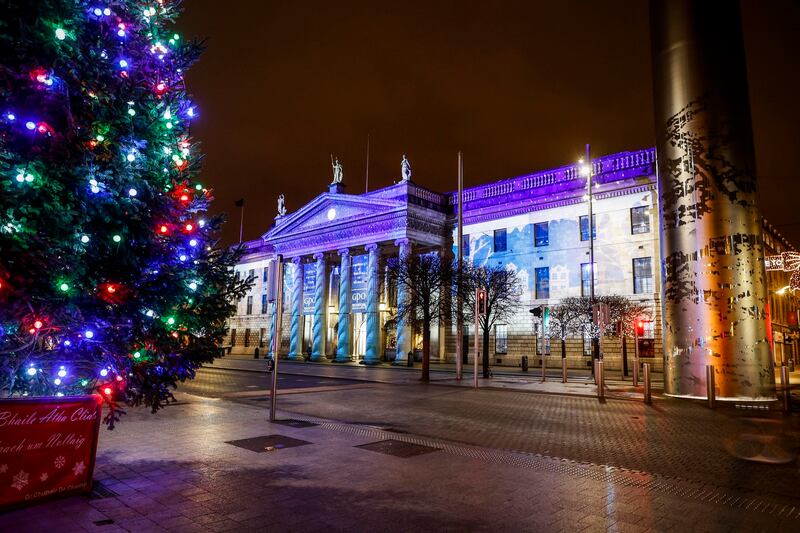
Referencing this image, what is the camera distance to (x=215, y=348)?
7.26 metres

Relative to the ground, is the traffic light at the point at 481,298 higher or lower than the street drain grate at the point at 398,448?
higher

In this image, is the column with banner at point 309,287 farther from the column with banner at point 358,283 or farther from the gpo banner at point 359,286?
the gpo banner at point 359,286

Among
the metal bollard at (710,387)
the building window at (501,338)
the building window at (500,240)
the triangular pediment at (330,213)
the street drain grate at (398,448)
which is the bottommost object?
the street drain grate at (398,448)

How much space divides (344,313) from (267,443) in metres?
40.9

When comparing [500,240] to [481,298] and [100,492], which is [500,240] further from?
[100,492]

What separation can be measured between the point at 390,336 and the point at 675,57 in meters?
39.6

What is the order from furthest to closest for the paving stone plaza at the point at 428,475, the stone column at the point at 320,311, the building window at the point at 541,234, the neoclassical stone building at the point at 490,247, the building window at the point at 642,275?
1. the stone column at the point at 320,311
2. the building window at the point at 541,234
3. the neoclassical stone building at the point at 490,247
4. the building window at the point at 642,275
5. the paving stone plaza at the point at 428,475

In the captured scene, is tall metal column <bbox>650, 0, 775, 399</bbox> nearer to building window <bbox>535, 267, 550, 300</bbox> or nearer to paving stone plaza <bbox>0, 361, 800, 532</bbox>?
paving stone plaza <bbox>0, 361, 800, 532</bbox>

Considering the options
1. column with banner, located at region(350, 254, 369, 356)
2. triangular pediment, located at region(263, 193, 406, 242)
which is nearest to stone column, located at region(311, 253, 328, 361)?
column with banner, located at region(350, 254, 369, 356)

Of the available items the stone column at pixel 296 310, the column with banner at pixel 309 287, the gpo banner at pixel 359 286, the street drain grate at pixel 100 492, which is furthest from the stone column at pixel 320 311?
the street drain grate at pixel 100 492

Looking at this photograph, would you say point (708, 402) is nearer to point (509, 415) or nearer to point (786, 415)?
point (786, 415)

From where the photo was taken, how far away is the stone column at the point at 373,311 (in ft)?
149

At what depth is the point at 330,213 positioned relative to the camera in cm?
5194

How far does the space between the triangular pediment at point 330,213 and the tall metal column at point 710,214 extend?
28.9 m
